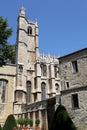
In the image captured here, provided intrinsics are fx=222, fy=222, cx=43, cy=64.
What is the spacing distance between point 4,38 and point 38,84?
2005 centimetres

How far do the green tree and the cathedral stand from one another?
665cm

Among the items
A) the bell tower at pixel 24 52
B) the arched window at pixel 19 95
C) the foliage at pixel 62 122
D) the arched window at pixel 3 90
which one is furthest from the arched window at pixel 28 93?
the foliage at pixel 62 122

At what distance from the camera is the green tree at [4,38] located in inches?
703

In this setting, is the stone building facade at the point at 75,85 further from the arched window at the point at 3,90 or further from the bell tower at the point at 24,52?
the arched window at the point at 3,90

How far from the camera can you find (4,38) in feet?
59.3

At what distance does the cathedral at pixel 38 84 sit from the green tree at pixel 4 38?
6649 mm

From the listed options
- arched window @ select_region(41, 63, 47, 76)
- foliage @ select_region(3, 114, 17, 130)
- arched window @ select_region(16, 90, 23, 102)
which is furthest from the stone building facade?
arched window @ select_region(41, 63, 47, 76)

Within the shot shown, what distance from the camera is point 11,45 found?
18594 millimetres

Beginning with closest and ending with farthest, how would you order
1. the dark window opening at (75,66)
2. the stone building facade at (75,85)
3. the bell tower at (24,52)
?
the stone building facade at (75,85), the dark window opening at (75,66), the bell tower at (24,52)

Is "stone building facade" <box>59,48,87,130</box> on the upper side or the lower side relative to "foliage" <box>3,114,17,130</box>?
upper

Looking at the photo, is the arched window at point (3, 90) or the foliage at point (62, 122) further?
the arched window at point (3, 90)

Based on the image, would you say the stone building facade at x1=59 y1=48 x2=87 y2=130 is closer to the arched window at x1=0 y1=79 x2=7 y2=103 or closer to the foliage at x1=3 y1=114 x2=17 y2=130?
the foliage at x1=3 y1=114 x2=17 y2=130

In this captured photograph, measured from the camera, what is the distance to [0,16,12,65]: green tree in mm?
17844

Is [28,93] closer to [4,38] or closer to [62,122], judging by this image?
[4,38]
